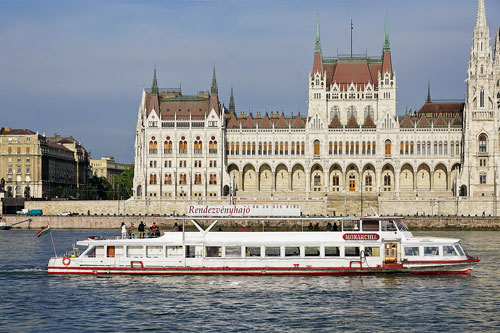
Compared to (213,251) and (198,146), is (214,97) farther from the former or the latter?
(213,251)

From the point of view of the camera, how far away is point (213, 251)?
55.7 m

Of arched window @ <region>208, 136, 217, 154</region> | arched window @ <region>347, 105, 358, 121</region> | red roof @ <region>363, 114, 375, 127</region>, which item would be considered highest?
arched window @ <region>347, 105, 358, 121</region>

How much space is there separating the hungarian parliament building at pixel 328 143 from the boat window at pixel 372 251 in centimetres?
8534

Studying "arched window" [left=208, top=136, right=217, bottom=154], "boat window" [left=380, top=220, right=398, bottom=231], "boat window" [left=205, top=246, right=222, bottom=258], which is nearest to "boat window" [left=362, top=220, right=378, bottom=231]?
"boat window" [left=380, top=220, right=398, bottom=231]

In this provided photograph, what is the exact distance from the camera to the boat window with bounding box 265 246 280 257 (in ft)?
182

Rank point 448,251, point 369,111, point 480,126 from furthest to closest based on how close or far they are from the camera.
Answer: point 369,111, point 480,126, point 448,251

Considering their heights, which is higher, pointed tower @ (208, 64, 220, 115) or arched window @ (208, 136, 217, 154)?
pointed tower @ (208, 64, 220, 115)

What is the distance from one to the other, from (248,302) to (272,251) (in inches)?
427

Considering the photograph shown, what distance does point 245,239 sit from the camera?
55031mm

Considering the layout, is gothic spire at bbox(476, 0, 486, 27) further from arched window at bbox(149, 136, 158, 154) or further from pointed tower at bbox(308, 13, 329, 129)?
arched window at bbox(149, 136, 158, 154)

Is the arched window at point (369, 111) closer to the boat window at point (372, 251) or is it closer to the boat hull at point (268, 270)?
the boat hull at point (268, 270)

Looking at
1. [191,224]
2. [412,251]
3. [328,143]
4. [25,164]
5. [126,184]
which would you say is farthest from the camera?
[126,184]

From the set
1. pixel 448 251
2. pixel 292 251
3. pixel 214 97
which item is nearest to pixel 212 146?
pixel 214 97

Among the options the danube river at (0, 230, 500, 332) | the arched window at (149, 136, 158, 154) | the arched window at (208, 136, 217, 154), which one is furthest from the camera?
the arched window at (149, 136, 158, 154)
